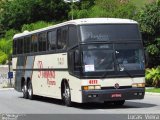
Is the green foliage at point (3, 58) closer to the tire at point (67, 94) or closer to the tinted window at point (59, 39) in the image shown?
the tinted window at point (59, 39)

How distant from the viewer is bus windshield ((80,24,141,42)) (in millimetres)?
21594

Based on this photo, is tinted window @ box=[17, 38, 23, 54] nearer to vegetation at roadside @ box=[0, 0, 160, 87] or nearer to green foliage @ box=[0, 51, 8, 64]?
vegetation at roadside @ box=[0, 0, 160, 87]

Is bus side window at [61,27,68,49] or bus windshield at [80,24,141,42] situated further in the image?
bus side window at [61,27,68,49]

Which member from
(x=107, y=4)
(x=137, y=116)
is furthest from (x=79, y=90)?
Answer: (x=107, y=4)

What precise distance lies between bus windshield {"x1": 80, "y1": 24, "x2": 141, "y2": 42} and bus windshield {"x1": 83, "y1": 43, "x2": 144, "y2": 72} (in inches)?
14.0

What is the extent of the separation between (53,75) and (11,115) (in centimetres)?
579

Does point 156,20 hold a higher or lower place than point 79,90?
higher

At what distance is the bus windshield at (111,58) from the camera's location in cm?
2111

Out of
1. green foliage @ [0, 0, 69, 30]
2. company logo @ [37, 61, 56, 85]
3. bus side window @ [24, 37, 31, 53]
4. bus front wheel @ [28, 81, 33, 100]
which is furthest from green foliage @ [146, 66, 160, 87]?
green foliage @ [0, 0, 69, 30]

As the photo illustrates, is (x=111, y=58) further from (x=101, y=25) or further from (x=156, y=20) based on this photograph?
(x=156, y=20)

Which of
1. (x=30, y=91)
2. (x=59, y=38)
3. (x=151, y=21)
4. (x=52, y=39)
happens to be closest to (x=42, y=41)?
(x=52, y=39)

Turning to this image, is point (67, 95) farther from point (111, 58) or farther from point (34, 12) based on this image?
point (34, 12)

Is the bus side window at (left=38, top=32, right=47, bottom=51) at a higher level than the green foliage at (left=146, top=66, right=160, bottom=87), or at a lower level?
higher

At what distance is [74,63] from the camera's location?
21.8 meters
